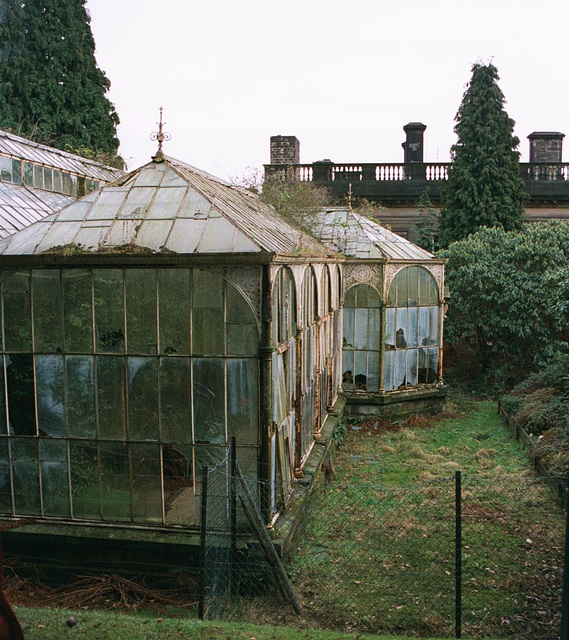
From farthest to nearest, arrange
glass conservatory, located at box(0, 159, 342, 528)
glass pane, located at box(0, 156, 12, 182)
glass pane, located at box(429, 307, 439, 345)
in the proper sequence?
glass pane, located at box(429, 307, 439, 345) < glass pane, located at box(0, 156, 12, 182) < glass conservatory, located at box(0, 159, 342, 528)

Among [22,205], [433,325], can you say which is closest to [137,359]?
[22,205]

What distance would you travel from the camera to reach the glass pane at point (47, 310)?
25.7 feet

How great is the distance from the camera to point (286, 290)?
8453 mm

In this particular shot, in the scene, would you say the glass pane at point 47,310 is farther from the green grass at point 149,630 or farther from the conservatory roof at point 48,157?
the conservatory roof at point 48,157

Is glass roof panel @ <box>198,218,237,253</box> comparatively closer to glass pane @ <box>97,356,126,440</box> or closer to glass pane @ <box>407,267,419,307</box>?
glass pane @ <box>97,356,126,440</box>

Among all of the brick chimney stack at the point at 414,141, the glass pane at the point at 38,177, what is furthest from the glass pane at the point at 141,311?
the brick chimney stack at the point at 414,141

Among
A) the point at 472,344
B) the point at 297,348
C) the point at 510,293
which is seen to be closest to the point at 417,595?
the point at 297,348

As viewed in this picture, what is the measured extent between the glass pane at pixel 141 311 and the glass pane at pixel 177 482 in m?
1.23

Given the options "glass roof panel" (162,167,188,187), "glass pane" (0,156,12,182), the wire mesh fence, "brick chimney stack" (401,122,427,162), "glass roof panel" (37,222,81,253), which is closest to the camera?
the wire mesh fence

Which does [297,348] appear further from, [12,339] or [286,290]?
[12,339]

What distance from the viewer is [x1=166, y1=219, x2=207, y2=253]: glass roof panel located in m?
7.49

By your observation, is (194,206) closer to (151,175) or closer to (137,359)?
(151,175)

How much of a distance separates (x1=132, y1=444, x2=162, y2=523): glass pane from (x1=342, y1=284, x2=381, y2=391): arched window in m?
9.24

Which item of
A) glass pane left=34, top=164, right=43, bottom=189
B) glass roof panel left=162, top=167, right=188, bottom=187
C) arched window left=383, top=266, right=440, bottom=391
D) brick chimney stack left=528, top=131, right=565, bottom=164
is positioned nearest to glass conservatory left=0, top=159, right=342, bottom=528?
glass roof panel left=162, top=167, right=188, bottom=187
